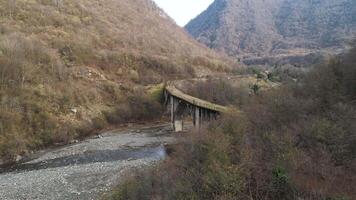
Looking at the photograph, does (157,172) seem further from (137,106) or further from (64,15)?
(64,15)

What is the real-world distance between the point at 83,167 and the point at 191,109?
1654cm

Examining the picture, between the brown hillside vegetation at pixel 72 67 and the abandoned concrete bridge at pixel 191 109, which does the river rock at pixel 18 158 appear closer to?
the brown hillside vegetation at pixel 72 67

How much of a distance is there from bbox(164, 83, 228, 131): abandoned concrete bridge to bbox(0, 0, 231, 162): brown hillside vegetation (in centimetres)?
986

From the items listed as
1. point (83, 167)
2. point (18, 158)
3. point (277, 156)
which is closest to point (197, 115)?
point (83, 167)

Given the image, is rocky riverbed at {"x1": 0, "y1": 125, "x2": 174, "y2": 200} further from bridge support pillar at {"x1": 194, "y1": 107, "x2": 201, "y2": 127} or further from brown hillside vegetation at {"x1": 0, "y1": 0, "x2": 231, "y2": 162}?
brown hillside vegetation at {"x1": 0, "y1": 0, "x2": 231, "y2": 162}

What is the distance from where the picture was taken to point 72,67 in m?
67.9

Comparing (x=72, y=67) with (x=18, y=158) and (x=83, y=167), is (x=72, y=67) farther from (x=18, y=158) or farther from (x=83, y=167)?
(x=83, y=167)

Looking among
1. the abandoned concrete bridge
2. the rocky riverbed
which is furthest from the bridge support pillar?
the rocky riverbed

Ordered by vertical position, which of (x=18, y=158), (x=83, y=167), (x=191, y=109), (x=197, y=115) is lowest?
(x=18, y=158)

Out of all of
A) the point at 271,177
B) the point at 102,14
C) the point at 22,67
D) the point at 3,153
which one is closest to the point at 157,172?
the point at 271,177

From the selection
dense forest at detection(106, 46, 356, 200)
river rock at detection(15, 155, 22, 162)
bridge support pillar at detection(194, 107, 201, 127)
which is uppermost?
dense forest at detection(106, 46, 356, 200)

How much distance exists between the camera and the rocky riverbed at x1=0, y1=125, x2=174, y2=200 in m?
26.2

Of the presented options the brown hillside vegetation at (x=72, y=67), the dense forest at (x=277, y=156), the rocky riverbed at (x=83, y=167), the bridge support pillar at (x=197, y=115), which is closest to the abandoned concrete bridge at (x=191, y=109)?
the bridge support pillar at (x=197, y=115)

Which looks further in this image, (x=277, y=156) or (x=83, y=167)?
(x=83, y=167)
